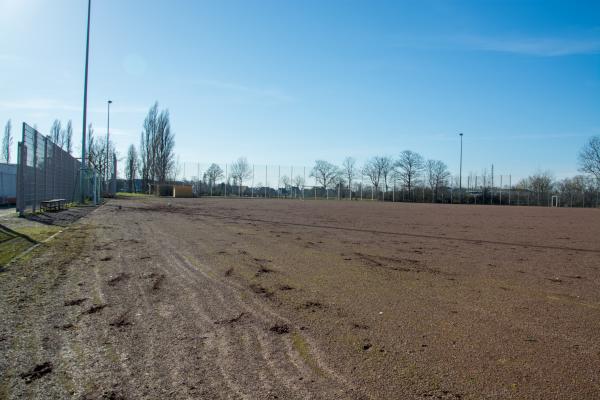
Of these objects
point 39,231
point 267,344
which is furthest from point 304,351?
point 39,231

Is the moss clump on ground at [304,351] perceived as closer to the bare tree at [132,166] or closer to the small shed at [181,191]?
the small shed at [181,191]

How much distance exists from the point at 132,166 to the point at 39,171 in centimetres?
5563

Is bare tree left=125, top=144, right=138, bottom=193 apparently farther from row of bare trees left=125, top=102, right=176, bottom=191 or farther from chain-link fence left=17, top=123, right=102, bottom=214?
chain-link fence left=17, top=123, right=102, bottom=214

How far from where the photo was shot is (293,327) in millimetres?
3961

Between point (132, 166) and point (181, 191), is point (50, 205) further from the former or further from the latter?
point (132, 166)

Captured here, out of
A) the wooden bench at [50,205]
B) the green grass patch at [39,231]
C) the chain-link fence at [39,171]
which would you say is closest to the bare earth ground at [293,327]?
the green grass patch at [39,231]

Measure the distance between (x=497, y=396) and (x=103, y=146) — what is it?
62773mm

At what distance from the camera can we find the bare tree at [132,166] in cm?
6981

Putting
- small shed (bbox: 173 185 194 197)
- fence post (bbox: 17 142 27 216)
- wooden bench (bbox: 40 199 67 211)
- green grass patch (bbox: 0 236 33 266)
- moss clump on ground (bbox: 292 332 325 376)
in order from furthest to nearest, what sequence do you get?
1. small shed (bbox: 173 185 194 197)
2. wooden bench (bbox: 40 199 67 211)
3. fence post (bbox: 17 142 27 216)
4. green grass patch (bbox: 0 236 33 266)
5. moss clump on ground (bbox: 292 332 325 376)

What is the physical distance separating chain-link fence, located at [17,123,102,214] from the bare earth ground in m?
9.00

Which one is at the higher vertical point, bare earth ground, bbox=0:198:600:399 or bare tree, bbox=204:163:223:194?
bare tree, bbox=204:163:223:194

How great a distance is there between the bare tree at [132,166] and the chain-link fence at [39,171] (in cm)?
4713

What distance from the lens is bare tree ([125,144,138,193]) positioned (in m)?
69.8

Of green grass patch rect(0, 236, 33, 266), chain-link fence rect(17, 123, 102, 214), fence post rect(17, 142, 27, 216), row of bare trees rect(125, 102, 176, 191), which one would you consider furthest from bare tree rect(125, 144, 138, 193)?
green grass patch rect(0, 236, 33, 266)
